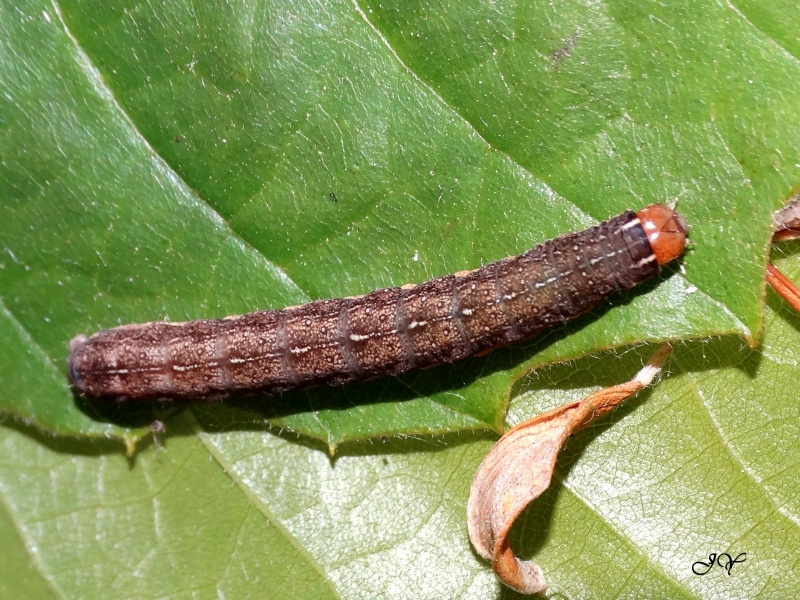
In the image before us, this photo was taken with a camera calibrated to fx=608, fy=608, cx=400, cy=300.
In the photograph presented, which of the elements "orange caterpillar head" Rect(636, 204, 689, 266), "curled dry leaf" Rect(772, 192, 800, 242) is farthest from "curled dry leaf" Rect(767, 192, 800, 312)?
"orange caterpillar head" Rect(636, 204, 689, 266)

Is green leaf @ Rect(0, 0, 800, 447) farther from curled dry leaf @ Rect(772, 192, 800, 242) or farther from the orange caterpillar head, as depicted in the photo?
curled dry leaf @ Rect(772, 192, 800, 242)

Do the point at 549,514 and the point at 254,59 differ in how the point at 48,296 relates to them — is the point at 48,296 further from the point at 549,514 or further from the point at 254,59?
the point at 549,514

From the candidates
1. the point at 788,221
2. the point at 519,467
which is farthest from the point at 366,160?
the point at 788,221

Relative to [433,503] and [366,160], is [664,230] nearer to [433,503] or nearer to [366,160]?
[366,160]
